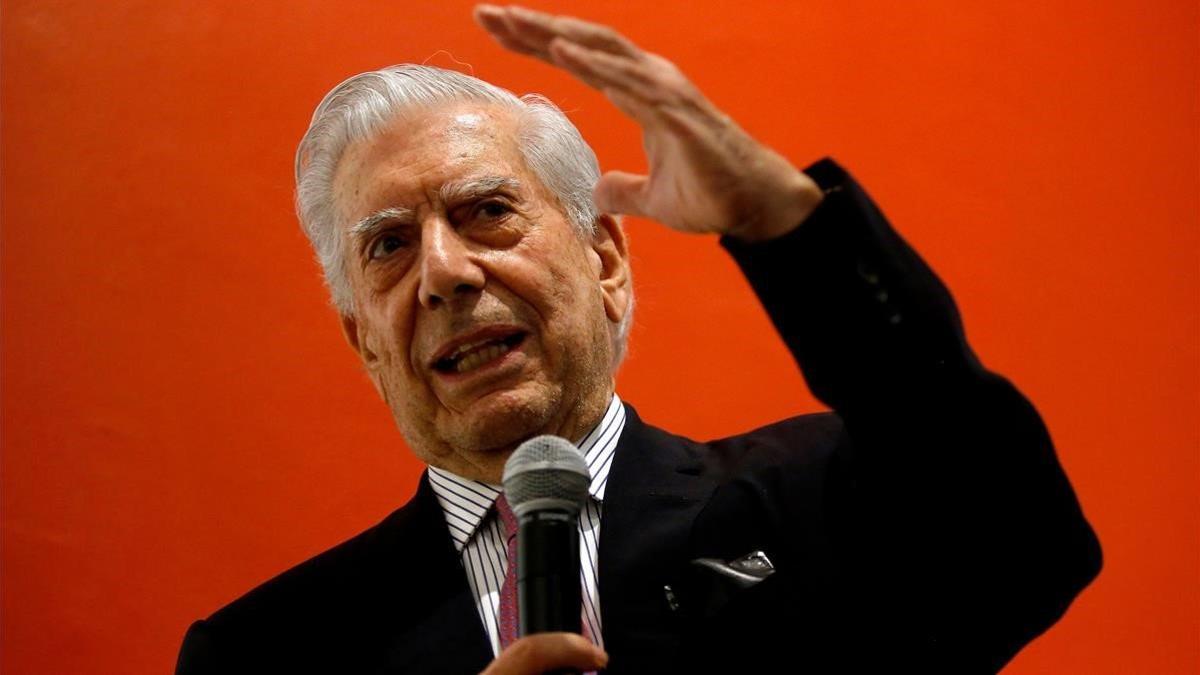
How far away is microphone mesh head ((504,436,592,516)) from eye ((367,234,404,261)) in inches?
26.8

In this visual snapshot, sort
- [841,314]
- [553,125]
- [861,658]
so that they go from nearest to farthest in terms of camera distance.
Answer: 1. [841,314]
2. [861,658]
3. [553,125]

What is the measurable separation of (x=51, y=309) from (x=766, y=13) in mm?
1368

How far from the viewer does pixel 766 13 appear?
2584mm

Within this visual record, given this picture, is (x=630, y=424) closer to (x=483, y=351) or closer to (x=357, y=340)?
(x=483, y=351)

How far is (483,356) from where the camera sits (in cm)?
177

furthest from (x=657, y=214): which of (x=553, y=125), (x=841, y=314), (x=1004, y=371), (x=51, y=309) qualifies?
(x=51, y=309)

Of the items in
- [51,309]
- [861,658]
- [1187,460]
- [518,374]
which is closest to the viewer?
[861,658]

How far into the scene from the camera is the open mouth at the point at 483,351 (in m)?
1.77

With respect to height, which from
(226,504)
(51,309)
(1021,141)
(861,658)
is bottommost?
(861,658)

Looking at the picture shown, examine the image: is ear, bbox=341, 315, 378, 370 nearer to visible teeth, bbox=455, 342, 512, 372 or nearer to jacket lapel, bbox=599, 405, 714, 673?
visible teeth, bbox=455, 342, 512, 372

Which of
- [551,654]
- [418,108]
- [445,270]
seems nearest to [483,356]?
[445,270]

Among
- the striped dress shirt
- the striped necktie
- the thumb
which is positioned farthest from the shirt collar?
the thumb

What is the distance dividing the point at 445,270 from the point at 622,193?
0.38m

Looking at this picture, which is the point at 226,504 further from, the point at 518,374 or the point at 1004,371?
the point at 1004,371
